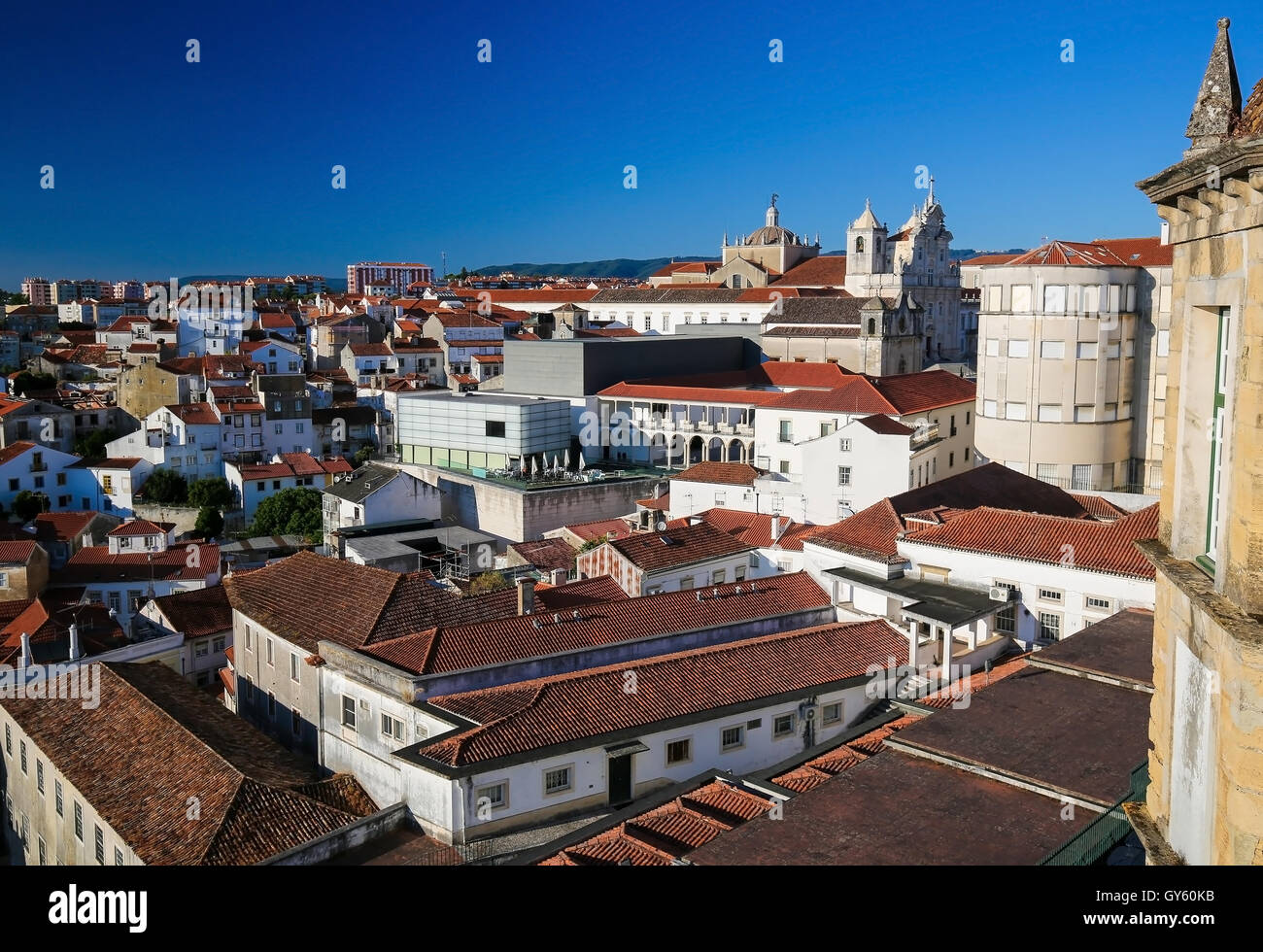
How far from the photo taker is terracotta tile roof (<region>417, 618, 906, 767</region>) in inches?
564

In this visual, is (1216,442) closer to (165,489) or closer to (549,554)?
(549,554)

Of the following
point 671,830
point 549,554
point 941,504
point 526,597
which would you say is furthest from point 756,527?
point 671,830

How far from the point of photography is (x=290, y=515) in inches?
1751

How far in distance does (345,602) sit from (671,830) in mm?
9198

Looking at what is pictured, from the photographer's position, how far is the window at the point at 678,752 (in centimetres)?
1551

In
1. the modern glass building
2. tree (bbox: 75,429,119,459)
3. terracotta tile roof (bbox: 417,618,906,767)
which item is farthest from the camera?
tree (bbox: 75,429,119,459)

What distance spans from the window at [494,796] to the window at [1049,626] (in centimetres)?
1089

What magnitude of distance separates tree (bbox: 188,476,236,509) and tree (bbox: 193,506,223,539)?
2.16 feet

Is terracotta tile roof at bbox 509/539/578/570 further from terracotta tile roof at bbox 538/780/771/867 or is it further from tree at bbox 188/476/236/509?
tree at bbox 188/476/236/509

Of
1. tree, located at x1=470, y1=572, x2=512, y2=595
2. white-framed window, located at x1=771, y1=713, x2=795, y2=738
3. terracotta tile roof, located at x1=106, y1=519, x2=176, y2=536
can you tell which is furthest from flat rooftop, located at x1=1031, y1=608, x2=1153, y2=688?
terracotta tile roof, located at x1=106, y1=519, x2=176, y2=536

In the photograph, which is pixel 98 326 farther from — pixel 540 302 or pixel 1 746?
pixel 1 746

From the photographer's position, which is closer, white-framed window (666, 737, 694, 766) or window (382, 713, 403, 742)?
white-framed window (666, 737, 694, 766)

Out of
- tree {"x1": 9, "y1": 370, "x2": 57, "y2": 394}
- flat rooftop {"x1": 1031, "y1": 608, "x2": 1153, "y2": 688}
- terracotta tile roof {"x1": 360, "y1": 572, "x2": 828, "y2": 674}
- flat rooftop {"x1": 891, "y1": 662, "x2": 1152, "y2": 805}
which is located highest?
tree {"x1": 9, "y1": 370, "x2": 57, "y2": 394}
